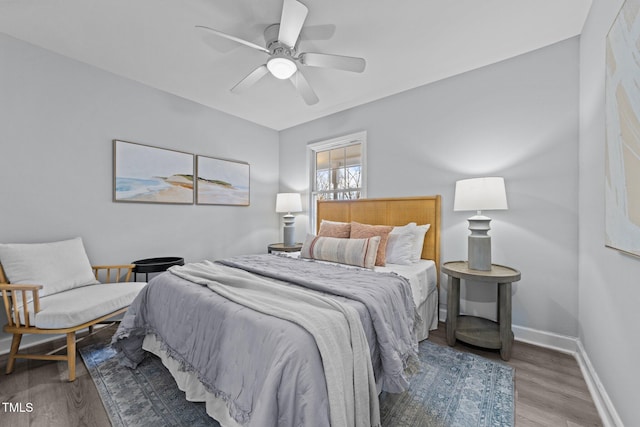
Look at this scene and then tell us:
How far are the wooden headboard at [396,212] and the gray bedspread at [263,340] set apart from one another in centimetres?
115

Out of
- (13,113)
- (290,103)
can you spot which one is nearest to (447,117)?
(290,103)

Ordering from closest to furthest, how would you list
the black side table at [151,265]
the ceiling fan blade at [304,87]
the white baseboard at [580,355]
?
the white baseboard at [580,355]
the ceiling fan blade at [304,87]
the black side table at [151,265]

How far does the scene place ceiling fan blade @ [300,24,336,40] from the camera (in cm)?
213

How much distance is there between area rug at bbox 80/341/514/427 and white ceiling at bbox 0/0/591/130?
257 cm

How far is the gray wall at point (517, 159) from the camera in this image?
88.9 inches

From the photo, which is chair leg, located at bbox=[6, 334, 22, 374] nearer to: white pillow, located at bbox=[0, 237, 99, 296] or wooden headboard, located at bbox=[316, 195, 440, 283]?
white pillow, located at bbox=[0, 237, 99, 296]

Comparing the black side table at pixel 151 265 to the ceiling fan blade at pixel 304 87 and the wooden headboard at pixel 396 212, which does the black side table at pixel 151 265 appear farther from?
the ceiling fan blade at pixel 304 87

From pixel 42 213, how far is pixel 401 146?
12.6 feet

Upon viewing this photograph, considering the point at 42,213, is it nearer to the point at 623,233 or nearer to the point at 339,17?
the point at 339,17

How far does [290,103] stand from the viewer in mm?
3598

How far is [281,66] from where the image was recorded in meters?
2.17

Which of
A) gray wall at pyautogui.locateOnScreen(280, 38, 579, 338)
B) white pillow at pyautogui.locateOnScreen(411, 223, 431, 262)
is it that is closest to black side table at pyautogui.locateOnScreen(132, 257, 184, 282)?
white pillow at pyautogui.locateOnScreen(411, 223, 431, 262)

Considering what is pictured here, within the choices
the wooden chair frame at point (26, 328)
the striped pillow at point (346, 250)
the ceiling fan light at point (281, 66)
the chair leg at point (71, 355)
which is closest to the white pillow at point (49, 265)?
the wooden chair frame at point (26, 328)

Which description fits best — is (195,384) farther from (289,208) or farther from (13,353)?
(289,208)
